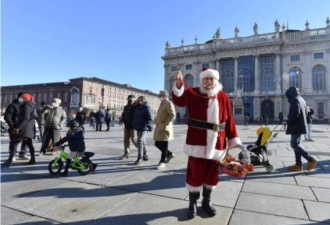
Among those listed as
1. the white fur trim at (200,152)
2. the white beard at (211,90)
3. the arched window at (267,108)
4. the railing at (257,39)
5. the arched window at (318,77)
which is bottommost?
the white fur trim at (200,152)

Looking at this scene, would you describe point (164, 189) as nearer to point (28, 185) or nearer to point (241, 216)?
point (241, 216)

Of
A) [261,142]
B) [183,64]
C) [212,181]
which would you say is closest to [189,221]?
[212,181]

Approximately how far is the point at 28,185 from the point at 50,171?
62cm

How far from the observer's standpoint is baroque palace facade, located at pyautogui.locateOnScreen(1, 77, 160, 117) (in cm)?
5609

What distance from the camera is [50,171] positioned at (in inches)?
173

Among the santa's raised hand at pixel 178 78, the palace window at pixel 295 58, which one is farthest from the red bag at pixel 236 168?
the palace window at pixel 295 58

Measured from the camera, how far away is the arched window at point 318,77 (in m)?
39.6

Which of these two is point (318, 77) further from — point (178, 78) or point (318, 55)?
point (178, 78)

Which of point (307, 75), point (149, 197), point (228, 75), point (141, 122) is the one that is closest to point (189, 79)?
point (228, 75)

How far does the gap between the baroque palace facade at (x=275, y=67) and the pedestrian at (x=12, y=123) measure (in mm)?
36996

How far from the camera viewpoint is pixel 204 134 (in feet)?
9.04

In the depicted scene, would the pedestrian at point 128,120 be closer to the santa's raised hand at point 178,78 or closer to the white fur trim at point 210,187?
the santa's raised hand at point 178,78

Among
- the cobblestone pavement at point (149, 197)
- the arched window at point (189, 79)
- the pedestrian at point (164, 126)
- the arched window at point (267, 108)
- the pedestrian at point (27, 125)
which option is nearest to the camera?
the cobblestone pavement at point (149, 197)

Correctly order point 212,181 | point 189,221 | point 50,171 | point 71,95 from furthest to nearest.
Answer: point 71,95 → point 50,171 → point 212,181 → point 189,221
